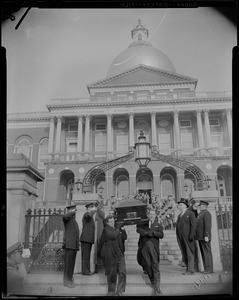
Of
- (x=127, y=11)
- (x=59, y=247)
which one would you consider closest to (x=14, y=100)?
(x=127, y=11)

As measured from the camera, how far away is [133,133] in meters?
10.3

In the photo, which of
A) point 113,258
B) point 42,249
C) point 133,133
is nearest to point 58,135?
point 133,133

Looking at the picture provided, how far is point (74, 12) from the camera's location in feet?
18.3

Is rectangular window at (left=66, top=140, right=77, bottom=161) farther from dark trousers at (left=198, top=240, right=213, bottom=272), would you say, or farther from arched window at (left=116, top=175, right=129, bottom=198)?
dark trousers at (left=198, top=240, right=213, bottom=272)

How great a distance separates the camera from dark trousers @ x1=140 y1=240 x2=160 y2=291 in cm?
494

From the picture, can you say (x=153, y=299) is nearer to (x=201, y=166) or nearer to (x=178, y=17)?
(x=201, y=166)

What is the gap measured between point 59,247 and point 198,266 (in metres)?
2.90

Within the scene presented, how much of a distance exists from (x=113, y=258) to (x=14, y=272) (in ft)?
5.65

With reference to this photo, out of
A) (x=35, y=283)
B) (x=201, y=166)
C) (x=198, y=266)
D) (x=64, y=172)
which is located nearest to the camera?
(x=35, y=283)

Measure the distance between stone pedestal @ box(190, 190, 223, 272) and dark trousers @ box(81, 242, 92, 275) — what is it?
2.42 meters

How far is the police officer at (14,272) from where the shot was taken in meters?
4.79

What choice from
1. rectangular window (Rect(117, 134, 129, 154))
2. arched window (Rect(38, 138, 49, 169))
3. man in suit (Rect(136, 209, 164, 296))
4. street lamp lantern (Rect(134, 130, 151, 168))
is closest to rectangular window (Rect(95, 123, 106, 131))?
rectangular window (Rect(117, 134, 129, 154))

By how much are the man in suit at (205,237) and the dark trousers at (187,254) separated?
23 cm

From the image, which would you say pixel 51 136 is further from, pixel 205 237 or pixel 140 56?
pixel 205 237
